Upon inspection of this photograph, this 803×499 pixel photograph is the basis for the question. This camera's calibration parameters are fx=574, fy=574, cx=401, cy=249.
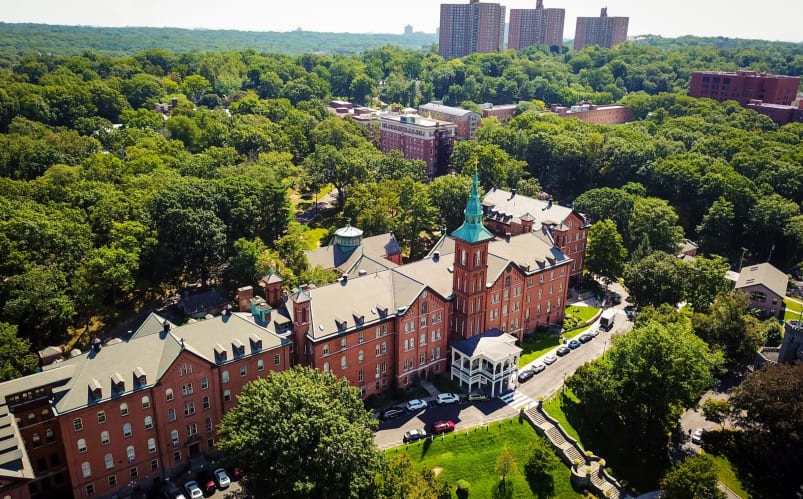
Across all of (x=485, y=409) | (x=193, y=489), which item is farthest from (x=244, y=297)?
(x=485, y=409)

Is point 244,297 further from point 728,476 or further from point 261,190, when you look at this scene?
point 728,476

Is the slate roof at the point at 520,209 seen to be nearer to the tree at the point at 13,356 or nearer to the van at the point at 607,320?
the van at the point at 607,320

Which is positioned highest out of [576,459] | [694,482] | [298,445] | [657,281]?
[298,445]

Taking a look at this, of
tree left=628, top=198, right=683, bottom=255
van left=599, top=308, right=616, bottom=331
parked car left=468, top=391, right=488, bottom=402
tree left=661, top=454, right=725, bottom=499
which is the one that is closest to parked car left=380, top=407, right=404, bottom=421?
parked car left=468, top=391, right=488, bottom=402

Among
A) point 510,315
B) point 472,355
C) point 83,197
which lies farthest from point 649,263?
point 83,197

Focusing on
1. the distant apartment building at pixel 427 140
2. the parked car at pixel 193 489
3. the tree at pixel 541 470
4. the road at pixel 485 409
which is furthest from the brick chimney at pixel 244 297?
the distant apartment building at pixel 427 140

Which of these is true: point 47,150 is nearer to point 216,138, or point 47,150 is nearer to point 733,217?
point 216,138
